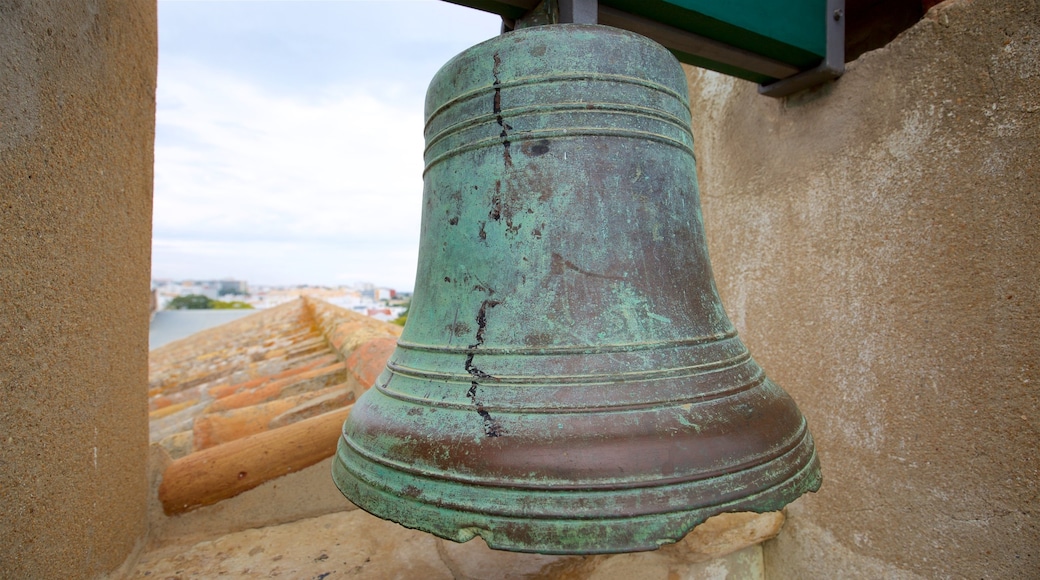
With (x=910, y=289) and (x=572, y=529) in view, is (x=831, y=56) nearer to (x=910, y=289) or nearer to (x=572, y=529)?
(x=910, y=289)

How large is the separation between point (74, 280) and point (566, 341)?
2.88 feet

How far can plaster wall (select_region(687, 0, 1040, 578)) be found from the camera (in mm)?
1167

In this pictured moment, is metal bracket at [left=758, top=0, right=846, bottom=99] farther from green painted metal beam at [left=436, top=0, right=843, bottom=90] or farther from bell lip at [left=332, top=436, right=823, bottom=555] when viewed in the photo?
bell lip at [left=332, top=436, right=823, bottom=555]

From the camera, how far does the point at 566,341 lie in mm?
733

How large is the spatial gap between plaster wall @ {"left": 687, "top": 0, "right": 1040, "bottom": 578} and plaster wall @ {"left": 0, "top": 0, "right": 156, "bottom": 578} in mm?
1584

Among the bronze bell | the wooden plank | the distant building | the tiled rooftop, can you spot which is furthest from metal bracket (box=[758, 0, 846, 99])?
the distant building

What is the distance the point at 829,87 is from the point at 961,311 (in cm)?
63

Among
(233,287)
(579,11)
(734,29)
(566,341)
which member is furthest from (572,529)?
(233,287)

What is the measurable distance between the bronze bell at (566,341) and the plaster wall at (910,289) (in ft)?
2.32

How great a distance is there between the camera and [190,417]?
2.44 meters

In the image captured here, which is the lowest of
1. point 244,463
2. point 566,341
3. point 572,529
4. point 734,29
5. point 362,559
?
point 362,559

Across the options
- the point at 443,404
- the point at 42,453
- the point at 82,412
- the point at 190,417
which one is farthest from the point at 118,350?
the point at 190,417

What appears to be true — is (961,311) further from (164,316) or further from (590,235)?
(164,316)

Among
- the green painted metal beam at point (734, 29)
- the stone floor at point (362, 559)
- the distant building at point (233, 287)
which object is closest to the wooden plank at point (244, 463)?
the stone floor at point (362, 559)
